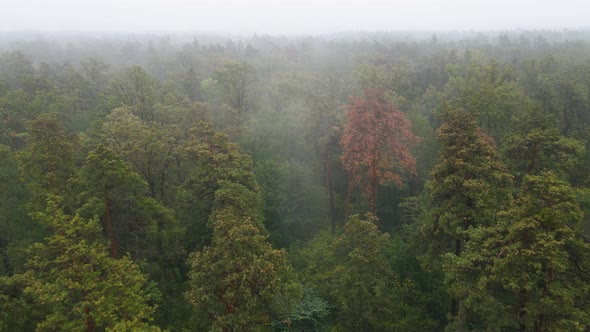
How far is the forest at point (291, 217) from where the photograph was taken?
13.4 meters

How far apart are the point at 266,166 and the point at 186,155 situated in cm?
754

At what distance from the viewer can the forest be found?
13.4 m

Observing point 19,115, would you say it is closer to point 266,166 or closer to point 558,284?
point 266,166

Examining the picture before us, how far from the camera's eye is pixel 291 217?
103ft

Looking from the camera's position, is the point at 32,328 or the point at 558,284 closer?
the point at 558,284

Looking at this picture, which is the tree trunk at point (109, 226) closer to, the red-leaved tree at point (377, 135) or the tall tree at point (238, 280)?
the tall tree at point (238, 280)

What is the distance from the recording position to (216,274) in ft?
49.3

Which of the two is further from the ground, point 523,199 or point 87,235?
point 523,199

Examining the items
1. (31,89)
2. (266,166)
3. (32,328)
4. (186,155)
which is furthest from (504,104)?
(31,89)

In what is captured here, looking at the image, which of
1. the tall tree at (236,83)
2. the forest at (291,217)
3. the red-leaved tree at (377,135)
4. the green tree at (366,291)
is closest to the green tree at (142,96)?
the forest at (291,217)

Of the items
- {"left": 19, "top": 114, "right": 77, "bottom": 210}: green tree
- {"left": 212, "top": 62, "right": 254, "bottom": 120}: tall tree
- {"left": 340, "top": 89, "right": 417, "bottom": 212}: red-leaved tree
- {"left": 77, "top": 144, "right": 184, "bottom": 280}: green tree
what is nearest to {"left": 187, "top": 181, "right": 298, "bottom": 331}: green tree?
{"left": 77, "top": 144, "right": 184, "bottom": 280}: green tree

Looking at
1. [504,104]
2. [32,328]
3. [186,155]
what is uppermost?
[504,104]

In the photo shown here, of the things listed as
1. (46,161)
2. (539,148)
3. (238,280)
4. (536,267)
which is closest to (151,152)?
(46,161)

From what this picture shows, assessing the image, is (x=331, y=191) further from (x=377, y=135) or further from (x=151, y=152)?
(x=151, y=152)
